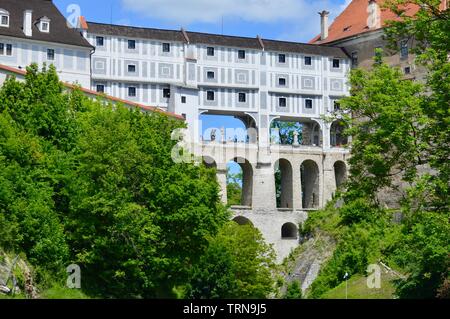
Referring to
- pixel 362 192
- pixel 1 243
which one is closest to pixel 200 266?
pixel 1 243

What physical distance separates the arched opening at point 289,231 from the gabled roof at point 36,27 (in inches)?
895

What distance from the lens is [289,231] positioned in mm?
70500

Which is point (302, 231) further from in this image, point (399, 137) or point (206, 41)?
point (399, 137)

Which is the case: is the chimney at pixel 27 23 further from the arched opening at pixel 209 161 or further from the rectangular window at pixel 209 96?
the arched opening at pixel 209 161

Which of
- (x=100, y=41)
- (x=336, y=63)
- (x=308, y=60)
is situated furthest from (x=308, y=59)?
(x=100, y=41)

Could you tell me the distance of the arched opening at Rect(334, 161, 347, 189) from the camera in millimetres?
72188

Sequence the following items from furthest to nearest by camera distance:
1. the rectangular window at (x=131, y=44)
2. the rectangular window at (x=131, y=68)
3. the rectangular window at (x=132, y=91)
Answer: the rectangular window at (x=131, y=44)
the rectangular window at (x=131, y=68)
the rectangular window at (x=132, y=91)

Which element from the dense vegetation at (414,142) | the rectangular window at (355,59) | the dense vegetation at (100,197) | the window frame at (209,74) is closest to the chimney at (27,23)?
the window frame at (209,74)

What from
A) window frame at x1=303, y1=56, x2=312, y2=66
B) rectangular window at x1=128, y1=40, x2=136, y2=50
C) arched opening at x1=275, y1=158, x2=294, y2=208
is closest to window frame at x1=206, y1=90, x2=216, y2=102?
rectangular window at x1=128, y1=40, x2=136, y2=50

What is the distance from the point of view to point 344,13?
265 ft

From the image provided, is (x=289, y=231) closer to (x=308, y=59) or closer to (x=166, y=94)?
(x=308, y=59)

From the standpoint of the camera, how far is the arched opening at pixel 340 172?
7219 centimetres

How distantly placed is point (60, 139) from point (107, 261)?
27.0 ft

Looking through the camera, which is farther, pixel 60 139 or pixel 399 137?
pixel 60 139
